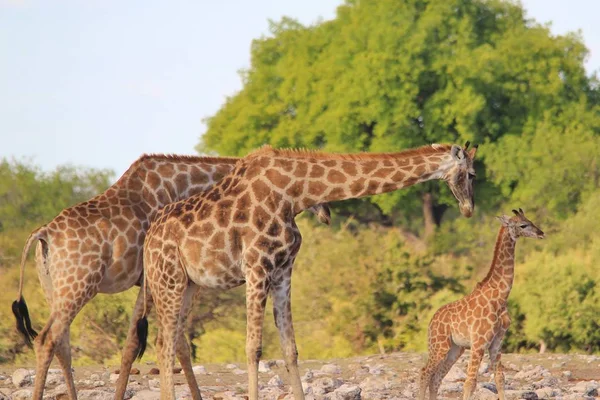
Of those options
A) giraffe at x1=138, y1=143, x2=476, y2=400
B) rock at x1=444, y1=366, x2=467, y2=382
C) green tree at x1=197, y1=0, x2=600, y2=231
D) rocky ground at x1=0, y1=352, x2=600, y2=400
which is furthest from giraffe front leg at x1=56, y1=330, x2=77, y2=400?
green tree at x1=197, y1=0, x2=600, y2=231

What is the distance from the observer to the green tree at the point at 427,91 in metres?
45.9

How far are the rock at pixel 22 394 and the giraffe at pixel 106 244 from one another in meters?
1.24

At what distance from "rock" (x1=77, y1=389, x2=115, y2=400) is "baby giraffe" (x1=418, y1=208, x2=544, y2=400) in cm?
336

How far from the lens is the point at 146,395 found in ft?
45.8

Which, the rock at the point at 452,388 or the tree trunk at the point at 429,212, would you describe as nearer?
the rock at the point at 452,388

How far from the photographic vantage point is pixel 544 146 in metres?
45.3

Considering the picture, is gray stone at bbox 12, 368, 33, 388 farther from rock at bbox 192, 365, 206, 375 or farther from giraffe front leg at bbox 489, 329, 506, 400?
giraffe front leg at bbox 489, 329, 506, 400

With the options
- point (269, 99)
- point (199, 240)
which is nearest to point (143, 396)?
point (199, 240)

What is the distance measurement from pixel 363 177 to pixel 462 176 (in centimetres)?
88

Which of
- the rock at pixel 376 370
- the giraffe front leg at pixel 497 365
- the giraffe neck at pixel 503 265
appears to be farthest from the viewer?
the rock at pixel 376 370

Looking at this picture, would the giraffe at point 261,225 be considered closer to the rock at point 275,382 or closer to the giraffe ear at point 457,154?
the giraffe ear at point 457,154

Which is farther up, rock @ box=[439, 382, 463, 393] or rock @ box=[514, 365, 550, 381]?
rock @ box=[439, 382, 463, 393]

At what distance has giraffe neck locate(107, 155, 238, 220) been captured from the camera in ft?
43.5

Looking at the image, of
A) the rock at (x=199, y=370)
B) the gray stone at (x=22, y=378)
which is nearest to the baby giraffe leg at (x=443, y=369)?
the rock at (x=199, y=370)
